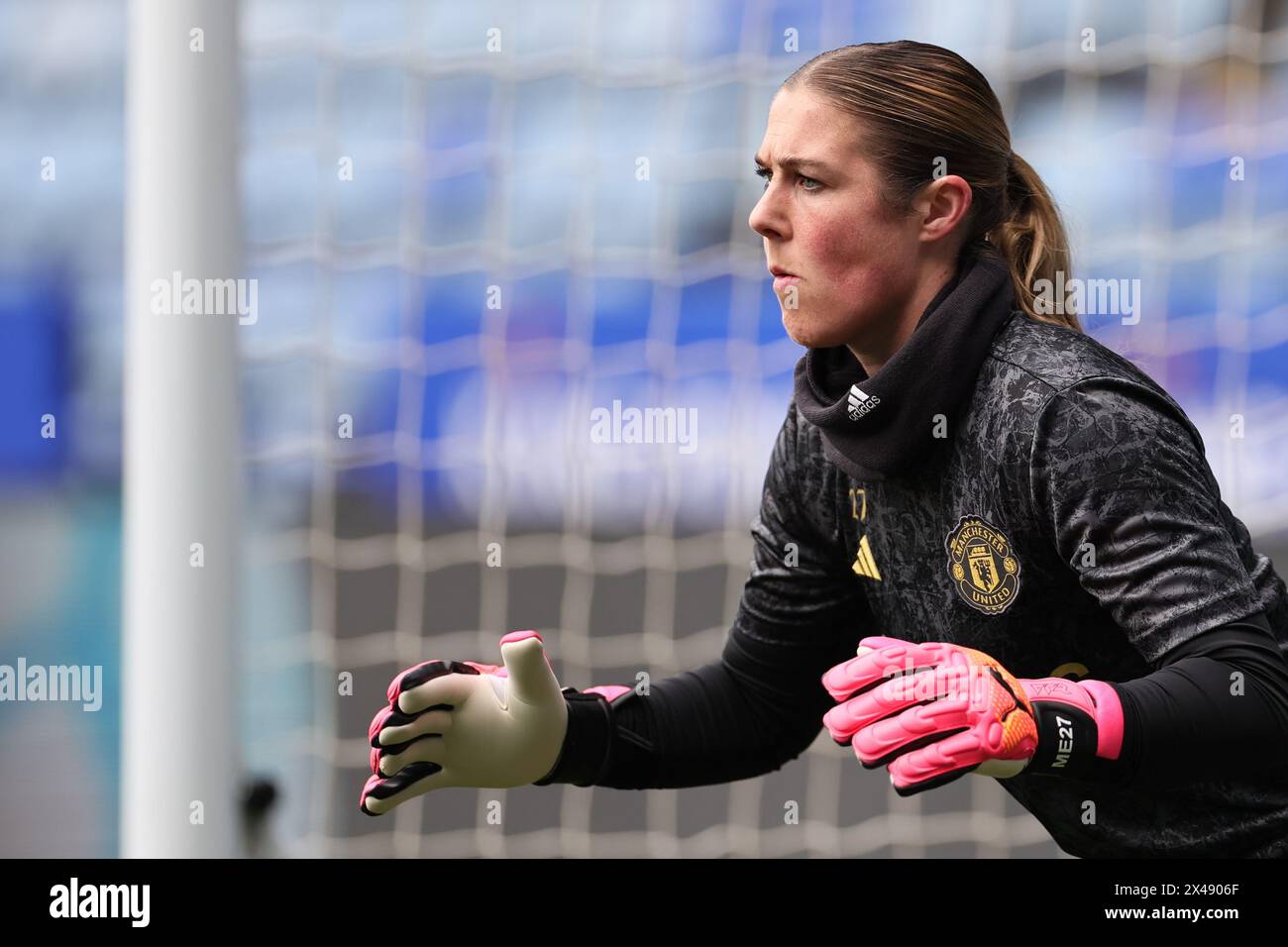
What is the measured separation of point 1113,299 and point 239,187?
121 cm

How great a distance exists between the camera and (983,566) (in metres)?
1.29

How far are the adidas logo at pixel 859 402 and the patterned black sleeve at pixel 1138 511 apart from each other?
15 cm

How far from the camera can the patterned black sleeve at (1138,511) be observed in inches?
43.9

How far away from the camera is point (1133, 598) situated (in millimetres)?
1128

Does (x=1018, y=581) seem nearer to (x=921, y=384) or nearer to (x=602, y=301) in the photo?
(x=921, y=384)

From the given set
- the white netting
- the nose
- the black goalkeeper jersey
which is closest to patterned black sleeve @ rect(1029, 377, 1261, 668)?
the black goalkeeper jersey

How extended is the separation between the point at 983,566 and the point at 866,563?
16cm

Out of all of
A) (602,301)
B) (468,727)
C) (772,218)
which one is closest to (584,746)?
(468,727)

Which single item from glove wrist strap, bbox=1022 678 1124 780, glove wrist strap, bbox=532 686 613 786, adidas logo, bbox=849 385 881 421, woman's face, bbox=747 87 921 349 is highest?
woman's face, bbox=747 87 921 349

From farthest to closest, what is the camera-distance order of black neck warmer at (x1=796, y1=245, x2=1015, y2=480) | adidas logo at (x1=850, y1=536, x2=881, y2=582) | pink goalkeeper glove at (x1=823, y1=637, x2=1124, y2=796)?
adidas logo at (x1=850, y1=536, x2=881, y2=582), black neck warmer at (x1=796, y1=245, x2=1015, y2=480), pink goalkeeper glove at (x1=823, y1=637, x2=1124, y2=796)

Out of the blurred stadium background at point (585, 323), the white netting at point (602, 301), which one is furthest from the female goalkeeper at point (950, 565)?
the blurred stadium background at point (585, 323)

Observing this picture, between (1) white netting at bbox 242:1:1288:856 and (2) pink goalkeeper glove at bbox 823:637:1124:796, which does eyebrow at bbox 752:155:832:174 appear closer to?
(2) pink goalkeeper glove at bbox 823:637:1124:796

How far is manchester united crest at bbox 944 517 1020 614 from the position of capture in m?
1.27

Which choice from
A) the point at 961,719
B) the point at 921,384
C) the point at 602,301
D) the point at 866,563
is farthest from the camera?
the point at 602,301
